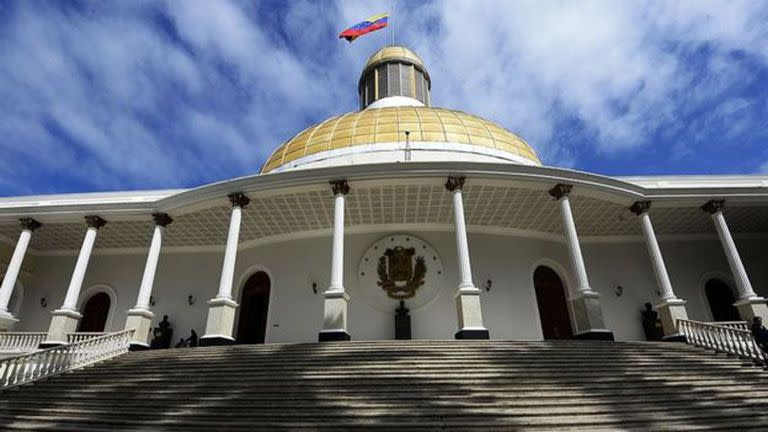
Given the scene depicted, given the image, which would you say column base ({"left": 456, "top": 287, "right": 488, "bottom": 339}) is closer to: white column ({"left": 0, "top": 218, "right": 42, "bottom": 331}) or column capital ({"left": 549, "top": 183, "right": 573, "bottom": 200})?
column capital ({"left": 549, "top": 183, "right": 573, "bottom": 200})

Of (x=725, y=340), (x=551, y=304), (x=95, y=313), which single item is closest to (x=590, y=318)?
(x=725, y=340)

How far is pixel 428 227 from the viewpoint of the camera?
15.0m

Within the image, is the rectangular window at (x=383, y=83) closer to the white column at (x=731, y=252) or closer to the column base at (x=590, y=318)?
the white column at (x=731, y=252)

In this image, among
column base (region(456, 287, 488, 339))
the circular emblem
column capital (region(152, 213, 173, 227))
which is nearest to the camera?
column base (region(456, 287, 488, 339))

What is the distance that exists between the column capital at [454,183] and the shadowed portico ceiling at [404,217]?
66cm

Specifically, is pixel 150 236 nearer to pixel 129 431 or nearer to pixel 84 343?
pixel 84 343

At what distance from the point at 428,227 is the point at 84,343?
10.4 m

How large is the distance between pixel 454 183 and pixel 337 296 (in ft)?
14.9

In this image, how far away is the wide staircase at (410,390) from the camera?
573 cm

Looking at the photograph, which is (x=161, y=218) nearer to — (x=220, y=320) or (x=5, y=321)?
(x=220, y=320)

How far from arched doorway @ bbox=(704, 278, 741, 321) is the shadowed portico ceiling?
2.03 metres

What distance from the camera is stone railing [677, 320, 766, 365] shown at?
8969 mm

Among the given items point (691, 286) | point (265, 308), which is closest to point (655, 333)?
point (691, 286)

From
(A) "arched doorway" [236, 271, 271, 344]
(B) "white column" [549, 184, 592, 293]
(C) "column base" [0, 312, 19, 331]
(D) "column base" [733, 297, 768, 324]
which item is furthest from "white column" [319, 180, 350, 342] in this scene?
(D) "column base" [733, 297, 768, 324]
